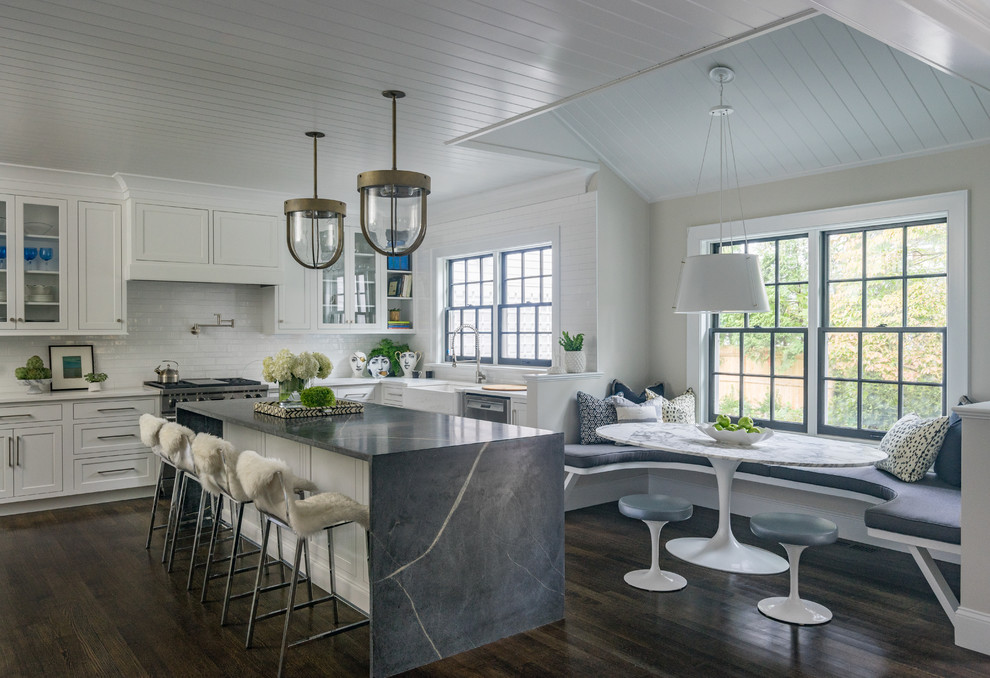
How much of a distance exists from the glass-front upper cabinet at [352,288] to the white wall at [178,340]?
48 cm

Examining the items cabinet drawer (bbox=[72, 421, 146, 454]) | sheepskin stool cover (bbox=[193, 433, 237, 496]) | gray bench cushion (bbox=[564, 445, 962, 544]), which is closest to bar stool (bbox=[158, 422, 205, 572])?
sheepskin stool cover (bbox=[193, 433, 237, 496])

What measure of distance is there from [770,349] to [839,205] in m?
1.15

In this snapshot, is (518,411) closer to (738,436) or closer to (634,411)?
(634,411)

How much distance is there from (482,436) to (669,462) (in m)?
2.28

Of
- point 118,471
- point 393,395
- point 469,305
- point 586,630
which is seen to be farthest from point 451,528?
point 469,305

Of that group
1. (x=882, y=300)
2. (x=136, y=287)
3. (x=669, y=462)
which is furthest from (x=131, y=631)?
(x=882, y=300)

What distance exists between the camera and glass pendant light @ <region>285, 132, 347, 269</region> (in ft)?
13.1

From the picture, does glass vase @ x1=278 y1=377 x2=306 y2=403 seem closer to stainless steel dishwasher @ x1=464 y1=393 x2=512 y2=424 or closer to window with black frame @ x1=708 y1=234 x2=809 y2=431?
stainless steel dishwasher @ x1=464 y1=393 x2=512 y2=424

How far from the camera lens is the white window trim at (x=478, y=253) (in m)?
6.26

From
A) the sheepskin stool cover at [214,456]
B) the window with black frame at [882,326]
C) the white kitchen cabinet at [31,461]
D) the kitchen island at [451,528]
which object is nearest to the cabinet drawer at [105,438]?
the white kitchen cabinet at [31,461]

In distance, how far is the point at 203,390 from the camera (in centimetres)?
609

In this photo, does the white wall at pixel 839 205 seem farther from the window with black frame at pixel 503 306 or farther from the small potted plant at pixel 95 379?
the small potted plant at pixel 95 379

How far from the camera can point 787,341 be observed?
17.7 feet

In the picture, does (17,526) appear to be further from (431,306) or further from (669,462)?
(669,462)
